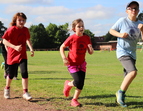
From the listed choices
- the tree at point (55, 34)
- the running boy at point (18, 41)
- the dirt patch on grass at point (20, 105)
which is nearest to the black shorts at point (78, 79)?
the dirt patch on grass at point (20, 105)

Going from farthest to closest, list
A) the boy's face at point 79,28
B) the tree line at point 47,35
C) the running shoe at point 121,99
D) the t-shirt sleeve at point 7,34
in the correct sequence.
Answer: the tree line at point 47,35 → the t-shirt sleeve at point 7,34 → the boy's face at point 79,28 → the running shoe at point 121,99

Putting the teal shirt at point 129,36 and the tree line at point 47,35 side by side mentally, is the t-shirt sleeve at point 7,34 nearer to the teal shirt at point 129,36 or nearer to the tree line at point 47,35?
the teal shirt at point 129,36

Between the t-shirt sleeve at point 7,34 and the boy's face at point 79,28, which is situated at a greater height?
the boy's face at point 79,28

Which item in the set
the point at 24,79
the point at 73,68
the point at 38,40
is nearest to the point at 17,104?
the point at 24,79

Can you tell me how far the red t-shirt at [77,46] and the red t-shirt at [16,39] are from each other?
4.01 feet

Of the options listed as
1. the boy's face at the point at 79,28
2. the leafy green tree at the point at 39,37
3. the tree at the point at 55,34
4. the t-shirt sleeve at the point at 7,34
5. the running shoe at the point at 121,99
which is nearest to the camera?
the running shoe at the point at 121,99

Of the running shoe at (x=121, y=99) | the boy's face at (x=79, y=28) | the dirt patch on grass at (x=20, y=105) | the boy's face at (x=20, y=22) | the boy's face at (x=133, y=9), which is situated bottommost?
the dirt patch on grass at (x=20, y=105)

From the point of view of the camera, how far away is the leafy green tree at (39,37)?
104m

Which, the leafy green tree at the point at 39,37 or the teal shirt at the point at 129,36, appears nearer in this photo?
the teal shirt at the point at 129,36

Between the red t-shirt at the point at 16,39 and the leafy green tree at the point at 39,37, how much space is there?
317ft

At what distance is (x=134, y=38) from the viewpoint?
5547 millimetres

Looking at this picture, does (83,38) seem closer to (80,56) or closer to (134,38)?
(80,56)

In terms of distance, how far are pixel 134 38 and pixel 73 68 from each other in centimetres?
141

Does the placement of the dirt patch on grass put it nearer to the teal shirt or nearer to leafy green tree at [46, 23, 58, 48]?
the teal shirt
